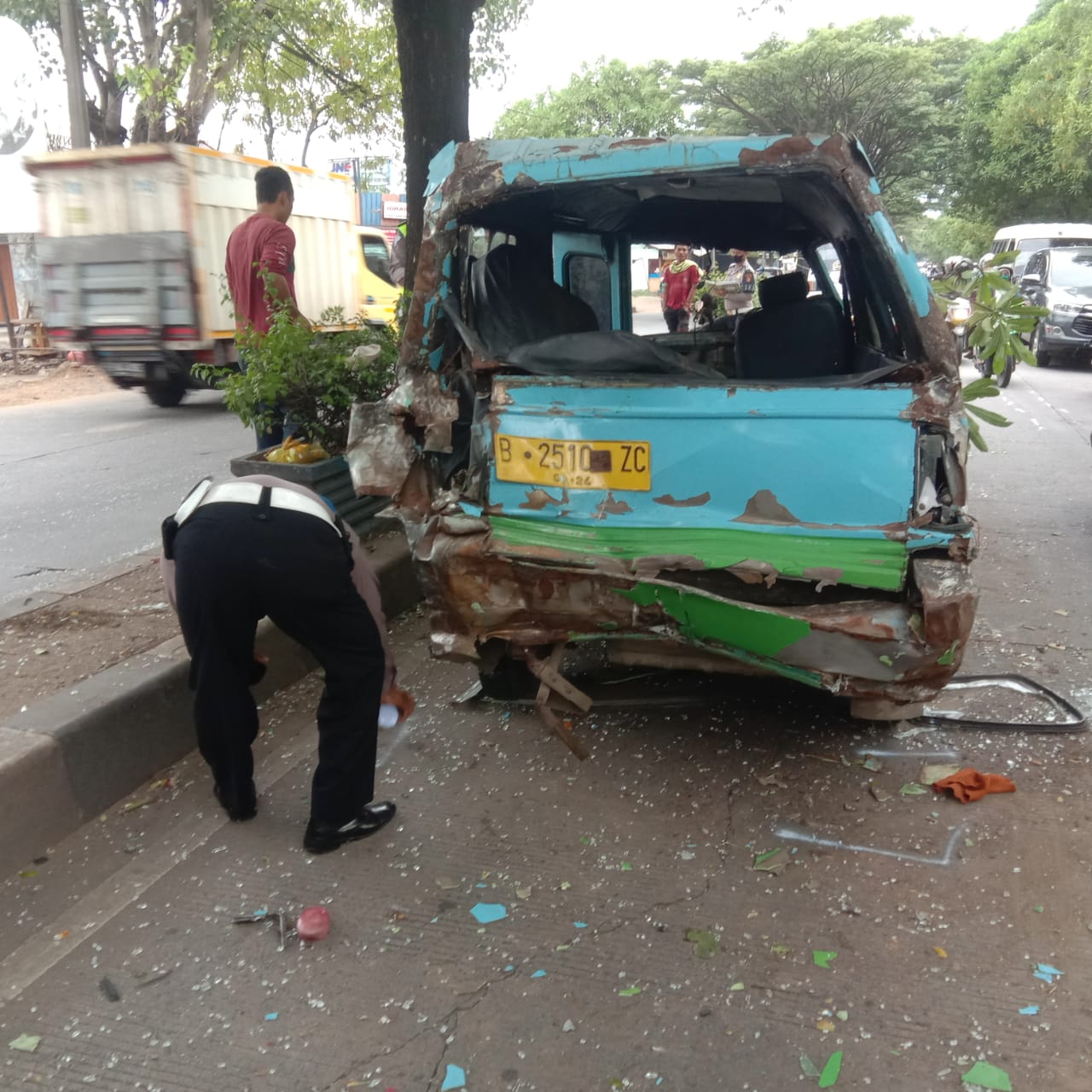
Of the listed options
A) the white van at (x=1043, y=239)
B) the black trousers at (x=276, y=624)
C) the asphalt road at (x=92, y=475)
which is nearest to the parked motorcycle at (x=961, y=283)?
the black trousers at (x=276, y=624)

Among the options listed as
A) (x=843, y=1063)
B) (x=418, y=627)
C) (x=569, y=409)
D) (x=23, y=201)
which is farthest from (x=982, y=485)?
(x=23, y=201)

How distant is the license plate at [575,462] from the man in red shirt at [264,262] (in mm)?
2434

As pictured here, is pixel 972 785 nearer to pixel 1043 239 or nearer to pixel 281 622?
pixel 281 622

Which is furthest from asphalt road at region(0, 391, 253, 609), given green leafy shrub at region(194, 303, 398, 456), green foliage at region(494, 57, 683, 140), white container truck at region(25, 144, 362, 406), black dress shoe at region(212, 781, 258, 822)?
green foliage at region(494, 57, 683, 140)

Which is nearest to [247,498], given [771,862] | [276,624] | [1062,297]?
[276,624]

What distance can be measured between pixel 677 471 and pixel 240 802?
1725 mm

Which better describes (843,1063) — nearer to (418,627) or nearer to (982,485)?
(418,627)

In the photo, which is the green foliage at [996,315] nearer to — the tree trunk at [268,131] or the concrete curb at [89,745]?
the concrete curb at [89,745]

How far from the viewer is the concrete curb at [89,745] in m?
2.86

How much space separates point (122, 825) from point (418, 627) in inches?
74.5

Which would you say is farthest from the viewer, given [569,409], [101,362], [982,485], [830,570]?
[101,362]

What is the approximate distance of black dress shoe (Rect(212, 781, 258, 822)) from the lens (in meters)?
2.99

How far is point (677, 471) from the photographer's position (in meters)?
2.91

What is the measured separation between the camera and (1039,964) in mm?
2322
